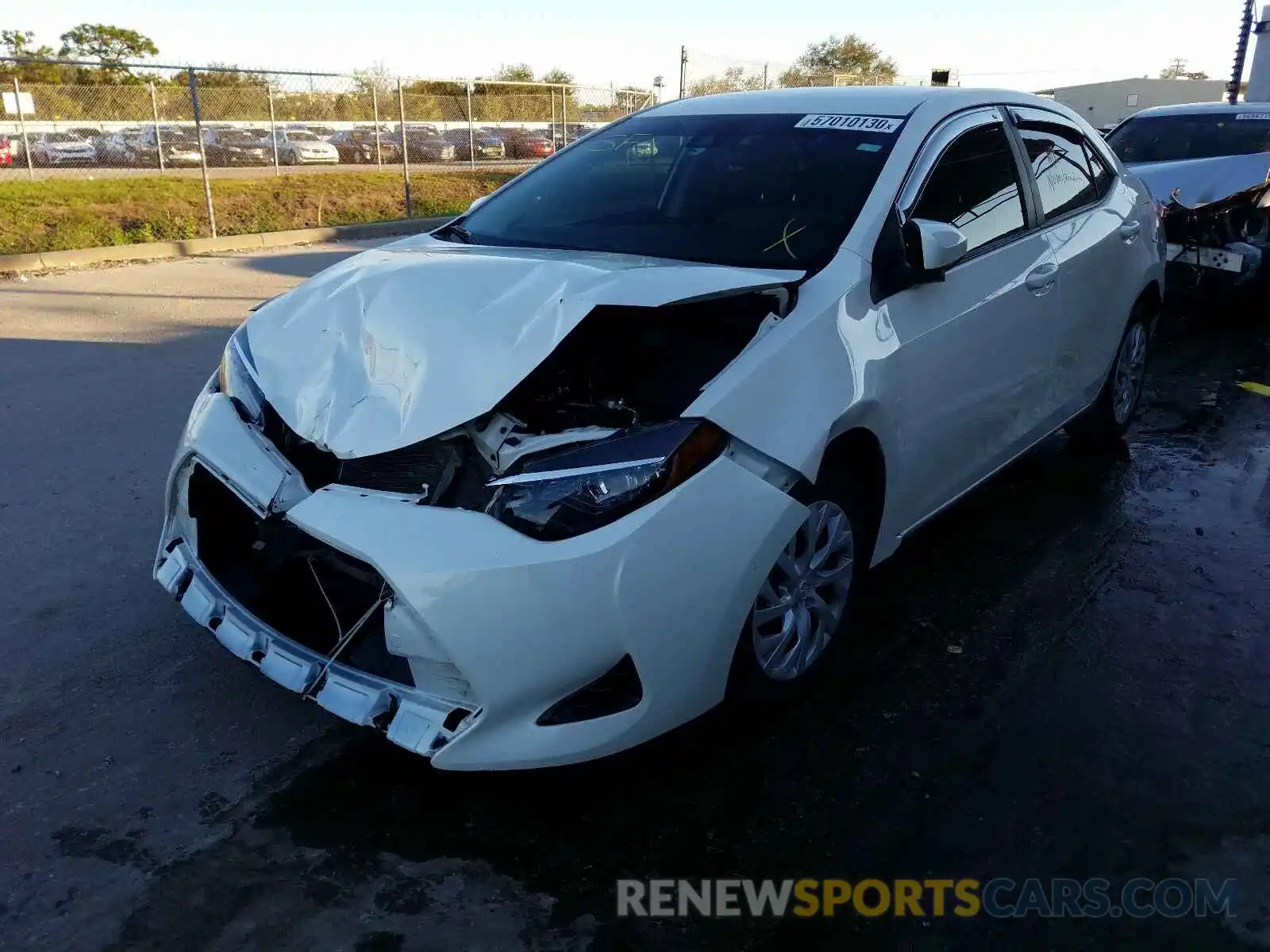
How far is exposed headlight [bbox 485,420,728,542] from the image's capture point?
2.39 metres

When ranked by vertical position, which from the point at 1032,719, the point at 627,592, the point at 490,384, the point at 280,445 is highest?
the point at 490,384

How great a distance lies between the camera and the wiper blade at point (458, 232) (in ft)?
12.8

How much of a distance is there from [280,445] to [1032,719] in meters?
2.36

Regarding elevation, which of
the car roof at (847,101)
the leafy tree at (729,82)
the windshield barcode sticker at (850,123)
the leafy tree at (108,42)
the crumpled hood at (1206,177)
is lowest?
the crumpled hood at (1206,177)

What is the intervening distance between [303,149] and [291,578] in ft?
64.4

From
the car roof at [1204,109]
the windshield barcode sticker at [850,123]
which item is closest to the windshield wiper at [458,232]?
the windshield barcode sticker at [850,123]

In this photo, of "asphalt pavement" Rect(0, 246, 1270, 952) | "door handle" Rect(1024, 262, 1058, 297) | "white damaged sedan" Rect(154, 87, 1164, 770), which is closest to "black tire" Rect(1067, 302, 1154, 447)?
"asphalt pavement" Rect(0, 246, 1270, 952)

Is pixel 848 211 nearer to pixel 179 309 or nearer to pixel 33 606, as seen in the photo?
pixel 33 606

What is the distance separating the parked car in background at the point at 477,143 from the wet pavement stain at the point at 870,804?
19.5 meters

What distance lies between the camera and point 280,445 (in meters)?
2.81

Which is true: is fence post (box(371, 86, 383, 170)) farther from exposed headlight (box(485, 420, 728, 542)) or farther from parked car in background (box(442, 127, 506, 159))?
exposed headlight (box(485, 420, 728, 542))

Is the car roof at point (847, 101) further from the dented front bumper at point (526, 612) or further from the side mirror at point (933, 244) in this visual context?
the dented front bumper at point (526, 612)

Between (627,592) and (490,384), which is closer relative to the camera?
(627,592)

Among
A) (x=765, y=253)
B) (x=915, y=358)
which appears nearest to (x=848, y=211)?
(x=765, y=253)
